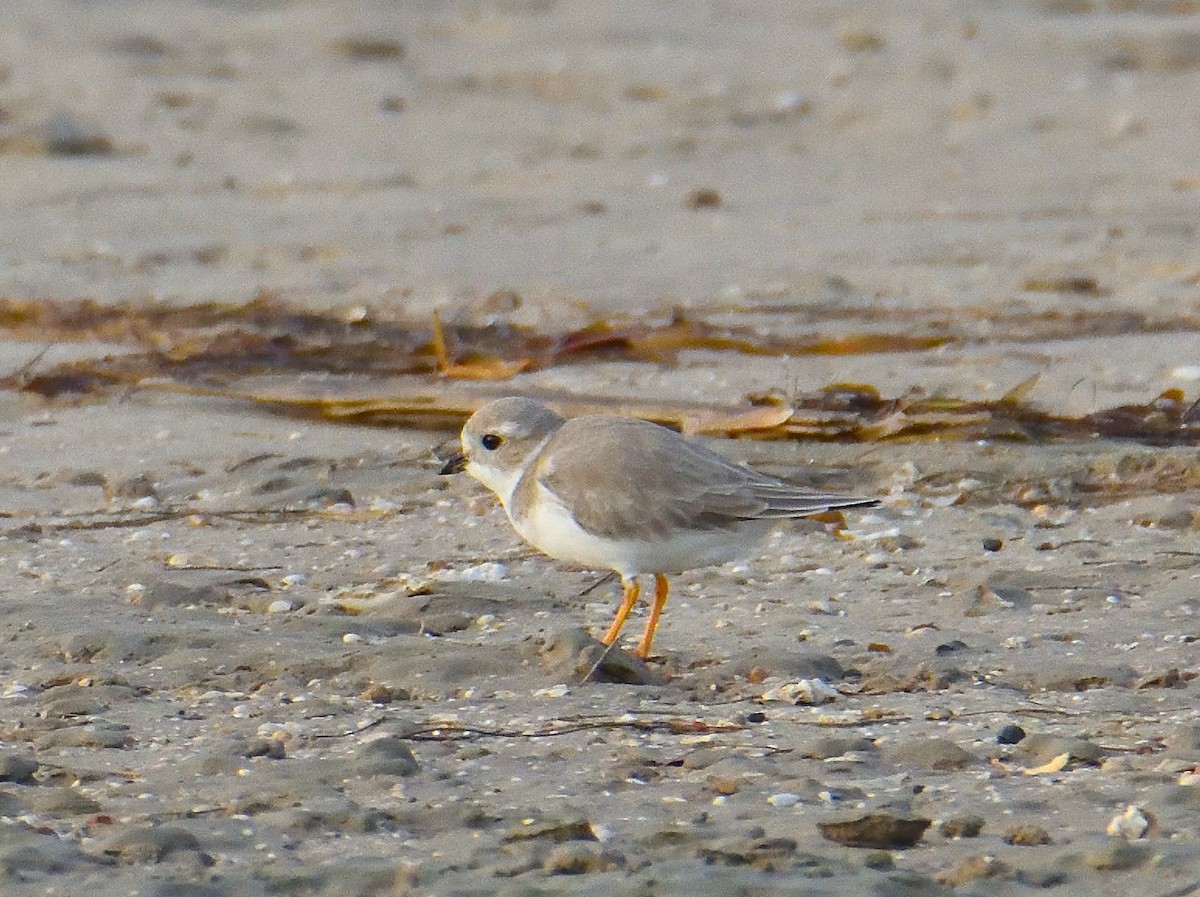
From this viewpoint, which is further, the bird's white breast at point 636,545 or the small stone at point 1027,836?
the bird's white breast at point 636,545

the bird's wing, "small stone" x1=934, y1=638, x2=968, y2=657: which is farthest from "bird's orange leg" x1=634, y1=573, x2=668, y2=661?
"small stone" x1=934, y1=638, x2=968, y2=657

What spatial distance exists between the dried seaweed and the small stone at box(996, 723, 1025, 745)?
1.95 meters

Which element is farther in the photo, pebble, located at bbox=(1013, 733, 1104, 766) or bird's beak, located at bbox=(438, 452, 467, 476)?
bird's beak, located at bbox=(438, 452, 467, 476)

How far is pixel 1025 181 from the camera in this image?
29.3 ft

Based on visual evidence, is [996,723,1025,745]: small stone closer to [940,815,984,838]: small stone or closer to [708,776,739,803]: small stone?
[940,815,984,838]: small stone

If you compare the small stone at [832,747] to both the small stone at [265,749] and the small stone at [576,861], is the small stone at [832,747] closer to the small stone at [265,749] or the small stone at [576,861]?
the small stone at [576,861]

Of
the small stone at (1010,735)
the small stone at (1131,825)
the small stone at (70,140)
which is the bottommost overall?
the small stone at (1010,735)

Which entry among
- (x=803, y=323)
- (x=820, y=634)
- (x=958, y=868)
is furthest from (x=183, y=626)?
(x=803, y=323)

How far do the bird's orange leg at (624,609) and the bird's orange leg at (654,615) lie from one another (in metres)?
0.04

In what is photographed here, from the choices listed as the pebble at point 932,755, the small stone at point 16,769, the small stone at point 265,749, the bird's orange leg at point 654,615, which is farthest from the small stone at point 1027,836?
the small stone at point 16,769

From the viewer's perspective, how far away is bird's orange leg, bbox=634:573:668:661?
4.07 metres

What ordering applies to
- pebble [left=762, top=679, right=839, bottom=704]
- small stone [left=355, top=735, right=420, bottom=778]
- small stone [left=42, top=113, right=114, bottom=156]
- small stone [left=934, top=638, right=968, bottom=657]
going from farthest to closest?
1. small stone [left=42, top=113, right=114, bottom=156]
2. small stone [left=934, top=638, right=968, bottom=657]
3. pebble [left=762, top=679, right=839, bottom=704]
4. small stone [left=355, top=735, right=420, bottom=778]

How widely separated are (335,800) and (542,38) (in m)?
8.75

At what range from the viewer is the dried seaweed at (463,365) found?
18.0 feet
